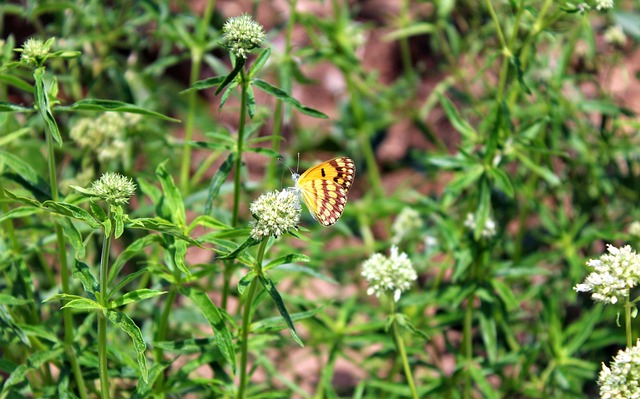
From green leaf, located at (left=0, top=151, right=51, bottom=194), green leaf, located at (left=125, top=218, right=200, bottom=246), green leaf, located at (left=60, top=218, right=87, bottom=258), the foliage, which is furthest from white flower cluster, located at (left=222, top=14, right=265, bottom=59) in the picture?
green leaf, located at (left=0, top=151, right=51, bottom=194)

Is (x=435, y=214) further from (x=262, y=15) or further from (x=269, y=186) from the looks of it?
(x=262, y=15)

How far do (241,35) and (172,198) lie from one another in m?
0.50

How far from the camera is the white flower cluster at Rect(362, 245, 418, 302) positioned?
2396mm

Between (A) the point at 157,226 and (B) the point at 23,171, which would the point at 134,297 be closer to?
(A) the point at 157,226

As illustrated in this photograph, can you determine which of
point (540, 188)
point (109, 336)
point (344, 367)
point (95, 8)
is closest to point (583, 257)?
point (540, 188)

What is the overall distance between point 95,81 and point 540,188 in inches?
79.8

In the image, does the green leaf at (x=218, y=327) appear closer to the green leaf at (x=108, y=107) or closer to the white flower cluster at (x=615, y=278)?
the green leaf at (x=108, y=107)

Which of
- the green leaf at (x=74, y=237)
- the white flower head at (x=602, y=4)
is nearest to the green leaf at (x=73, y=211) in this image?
the green leaf at (x=74, y=237)

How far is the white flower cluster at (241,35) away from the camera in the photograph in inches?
80.1

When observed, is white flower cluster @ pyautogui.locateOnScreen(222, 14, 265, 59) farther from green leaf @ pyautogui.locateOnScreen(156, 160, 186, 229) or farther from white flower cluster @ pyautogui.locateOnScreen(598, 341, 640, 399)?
white flower cluster @ pyautogui.locateOnScreen(598, 341, 640, 399)

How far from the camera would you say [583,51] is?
152 inches

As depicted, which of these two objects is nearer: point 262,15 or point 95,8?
point 95,8

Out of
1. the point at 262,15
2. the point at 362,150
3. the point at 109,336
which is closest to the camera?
the point at 109,336

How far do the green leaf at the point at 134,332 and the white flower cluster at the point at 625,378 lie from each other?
110 cm
